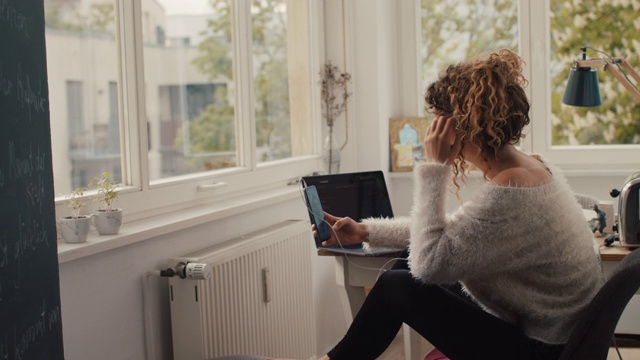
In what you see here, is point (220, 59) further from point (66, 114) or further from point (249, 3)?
point (66, 114)

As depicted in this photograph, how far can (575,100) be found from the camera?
10.4ft

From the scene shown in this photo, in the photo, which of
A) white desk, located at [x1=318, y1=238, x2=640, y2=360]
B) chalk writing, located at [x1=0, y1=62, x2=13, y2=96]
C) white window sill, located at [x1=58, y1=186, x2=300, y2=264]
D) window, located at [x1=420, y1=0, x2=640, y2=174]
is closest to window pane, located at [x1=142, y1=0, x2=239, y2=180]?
white window sill, located at [x1=58, y1=186, x2=300, y2=264]

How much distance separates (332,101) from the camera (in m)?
4.21

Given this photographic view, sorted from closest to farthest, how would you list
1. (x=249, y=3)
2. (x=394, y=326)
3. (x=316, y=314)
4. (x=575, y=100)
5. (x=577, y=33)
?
(x=394, y=326), (x=575, y=100), (x=249, y=3), (x=316, y=314), (x=577, y=33)

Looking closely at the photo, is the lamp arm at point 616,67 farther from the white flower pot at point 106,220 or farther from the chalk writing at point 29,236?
the chalk writing at point 29,236

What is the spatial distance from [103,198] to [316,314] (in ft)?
5.50

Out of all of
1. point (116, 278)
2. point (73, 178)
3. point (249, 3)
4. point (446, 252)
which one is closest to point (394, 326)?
point (446, 252)

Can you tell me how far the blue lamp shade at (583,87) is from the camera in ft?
10.4

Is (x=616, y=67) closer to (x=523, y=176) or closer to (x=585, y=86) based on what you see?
(x=585, y=86)

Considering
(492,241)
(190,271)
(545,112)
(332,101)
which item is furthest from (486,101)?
(545,112)

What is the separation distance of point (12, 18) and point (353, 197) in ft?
5.10

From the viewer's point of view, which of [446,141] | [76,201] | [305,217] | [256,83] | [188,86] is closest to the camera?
[446,141]

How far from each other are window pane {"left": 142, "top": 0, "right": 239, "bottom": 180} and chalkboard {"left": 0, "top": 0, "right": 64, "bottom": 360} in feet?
3.63

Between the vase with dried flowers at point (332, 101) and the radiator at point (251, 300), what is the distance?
0.71 metres
